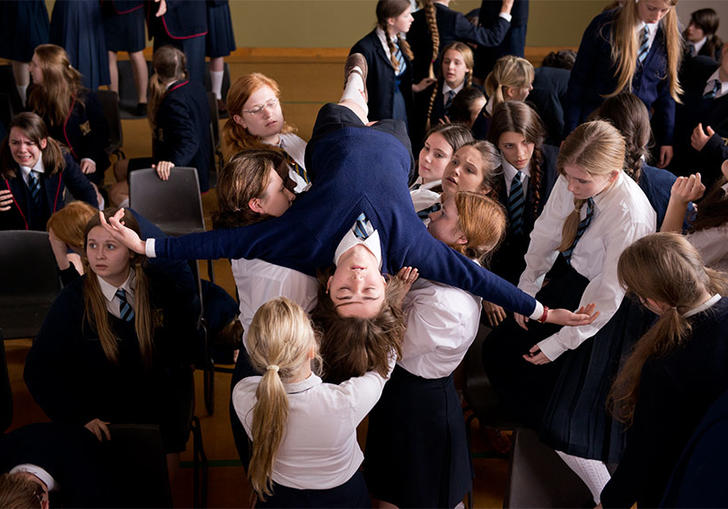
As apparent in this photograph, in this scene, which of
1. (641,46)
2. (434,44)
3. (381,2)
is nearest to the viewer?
(641,46)

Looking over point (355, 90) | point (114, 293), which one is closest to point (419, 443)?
point (114, 293)

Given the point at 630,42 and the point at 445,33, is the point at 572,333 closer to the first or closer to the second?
the point at 630,42

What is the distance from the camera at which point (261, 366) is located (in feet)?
6.02

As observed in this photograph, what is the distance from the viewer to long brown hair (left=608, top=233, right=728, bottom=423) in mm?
1759

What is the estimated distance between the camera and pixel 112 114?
5.02m

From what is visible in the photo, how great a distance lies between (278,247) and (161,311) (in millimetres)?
666

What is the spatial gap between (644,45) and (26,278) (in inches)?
138

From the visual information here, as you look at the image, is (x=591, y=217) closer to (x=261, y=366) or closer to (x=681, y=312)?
(x=681, y=312)

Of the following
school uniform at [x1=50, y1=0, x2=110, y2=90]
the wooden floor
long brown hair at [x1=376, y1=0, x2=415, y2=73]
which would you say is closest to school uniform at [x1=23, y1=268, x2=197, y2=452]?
the wooden floor

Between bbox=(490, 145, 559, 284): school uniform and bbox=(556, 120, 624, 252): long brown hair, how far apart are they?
23.7 inches

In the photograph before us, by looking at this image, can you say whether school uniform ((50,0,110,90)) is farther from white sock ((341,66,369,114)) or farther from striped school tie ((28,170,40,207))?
white sock ((341,66,369,114))

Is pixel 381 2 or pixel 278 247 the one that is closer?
pixel 278 247

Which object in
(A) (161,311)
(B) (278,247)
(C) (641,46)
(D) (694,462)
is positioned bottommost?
(A) (161,311)

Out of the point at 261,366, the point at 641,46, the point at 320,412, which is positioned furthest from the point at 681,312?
the point at 641,46
